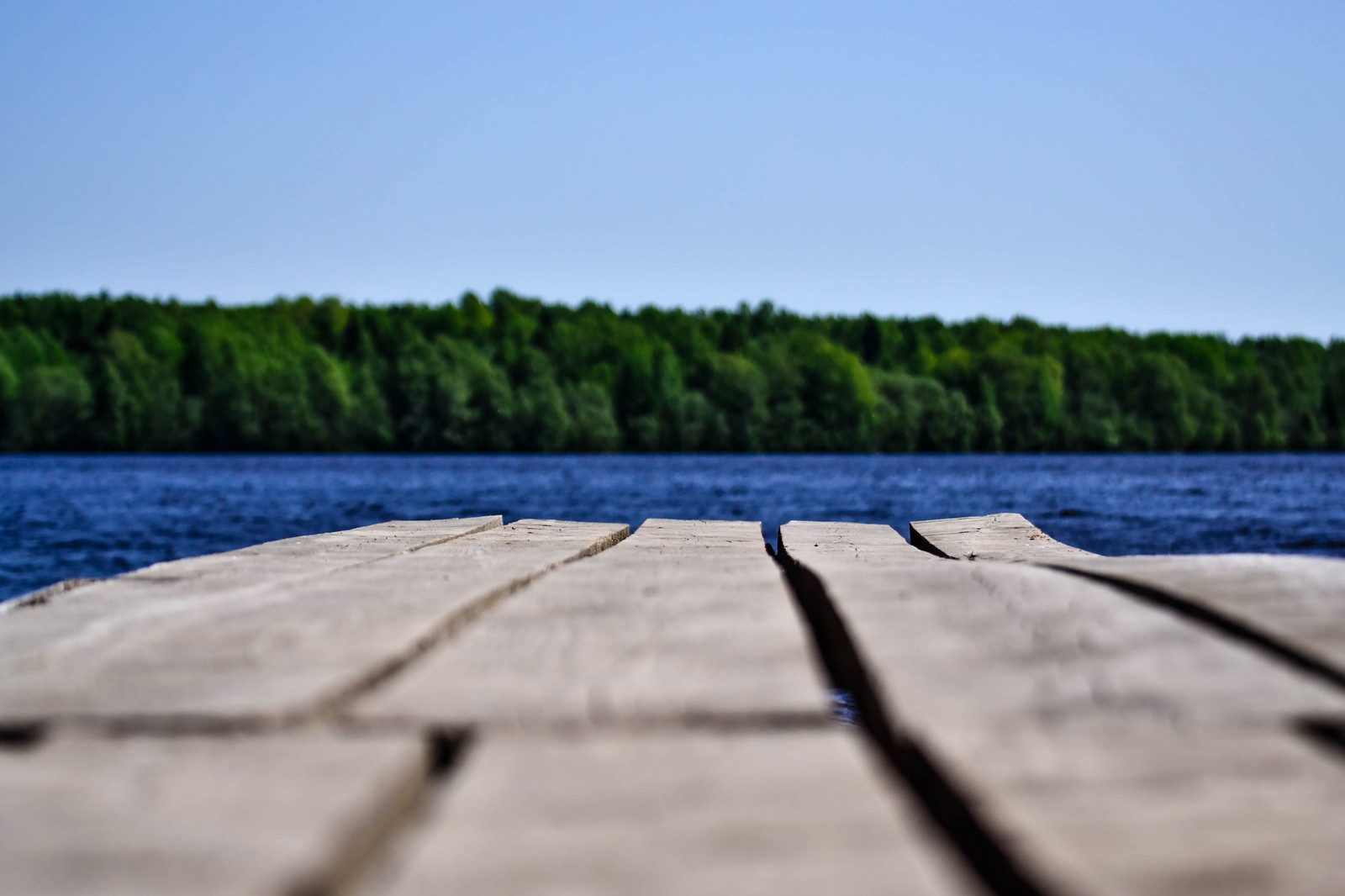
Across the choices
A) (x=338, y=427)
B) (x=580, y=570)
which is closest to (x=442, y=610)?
(x=580, y=570)

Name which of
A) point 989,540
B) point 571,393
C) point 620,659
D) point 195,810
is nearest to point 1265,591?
point 620,659

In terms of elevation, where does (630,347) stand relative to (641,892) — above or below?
above

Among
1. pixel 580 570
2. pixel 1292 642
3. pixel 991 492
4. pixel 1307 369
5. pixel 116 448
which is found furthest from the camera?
pixel 1307 369

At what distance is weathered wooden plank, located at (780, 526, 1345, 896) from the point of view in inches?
35.1

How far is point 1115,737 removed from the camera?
48.1 inches

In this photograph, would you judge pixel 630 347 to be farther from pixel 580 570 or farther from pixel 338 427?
pixel 580 570

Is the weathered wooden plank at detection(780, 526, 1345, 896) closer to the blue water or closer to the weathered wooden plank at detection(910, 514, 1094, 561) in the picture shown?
the weathered wooden plank at detection(910, 514, 1094, 561)

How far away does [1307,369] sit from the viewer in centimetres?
9488

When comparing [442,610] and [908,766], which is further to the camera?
[442,610]

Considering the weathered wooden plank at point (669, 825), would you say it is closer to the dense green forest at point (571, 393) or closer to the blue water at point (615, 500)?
the blue water at point (615, 500)

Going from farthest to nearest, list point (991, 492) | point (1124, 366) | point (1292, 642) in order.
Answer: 1. point (1124, 366)
2. point (991, 492)
3. point (1292, 642)

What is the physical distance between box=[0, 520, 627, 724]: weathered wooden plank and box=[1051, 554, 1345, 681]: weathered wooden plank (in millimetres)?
1279

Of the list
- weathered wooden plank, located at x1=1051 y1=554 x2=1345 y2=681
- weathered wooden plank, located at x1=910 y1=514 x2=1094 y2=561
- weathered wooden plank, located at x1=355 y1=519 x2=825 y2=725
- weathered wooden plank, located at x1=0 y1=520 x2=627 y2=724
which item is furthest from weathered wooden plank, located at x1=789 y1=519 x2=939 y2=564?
weathered wooden plank, located at x1=0 y1=520 x2=627 y2=724

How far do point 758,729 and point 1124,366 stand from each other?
3701 inches
